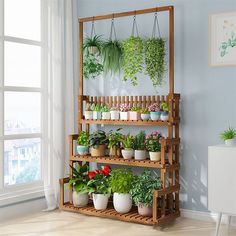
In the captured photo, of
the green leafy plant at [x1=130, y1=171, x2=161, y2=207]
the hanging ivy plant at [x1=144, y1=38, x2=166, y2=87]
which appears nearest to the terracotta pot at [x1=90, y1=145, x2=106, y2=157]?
the green leafy plant at [x1=130, y1=171, x2=161, y2=207]

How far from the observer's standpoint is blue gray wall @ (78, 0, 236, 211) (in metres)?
4.43

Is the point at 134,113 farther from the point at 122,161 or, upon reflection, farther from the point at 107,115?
the point at 122,161

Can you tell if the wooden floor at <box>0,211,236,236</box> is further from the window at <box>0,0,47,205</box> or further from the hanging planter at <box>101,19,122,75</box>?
the hanging planter at <box>101,19,122,75</box>

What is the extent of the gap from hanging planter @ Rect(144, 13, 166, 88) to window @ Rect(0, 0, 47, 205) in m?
1.22

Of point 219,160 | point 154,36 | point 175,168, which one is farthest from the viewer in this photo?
point 154,36

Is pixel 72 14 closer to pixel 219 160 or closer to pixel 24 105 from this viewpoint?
pixel 24 105

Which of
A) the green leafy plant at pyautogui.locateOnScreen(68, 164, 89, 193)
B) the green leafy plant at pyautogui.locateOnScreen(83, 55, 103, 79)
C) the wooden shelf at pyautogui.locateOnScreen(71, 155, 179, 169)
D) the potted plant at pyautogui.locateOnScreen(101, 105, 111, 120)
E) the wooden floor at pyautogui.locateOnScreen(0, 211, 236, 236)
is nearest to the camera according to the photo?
the wooden floor at pyautogui.locateOnScreen(0, 211, 236, 236)

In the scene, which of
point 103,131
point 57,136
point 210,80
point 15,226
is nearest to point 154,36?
point 210,80

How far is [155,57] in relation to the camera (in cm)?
454

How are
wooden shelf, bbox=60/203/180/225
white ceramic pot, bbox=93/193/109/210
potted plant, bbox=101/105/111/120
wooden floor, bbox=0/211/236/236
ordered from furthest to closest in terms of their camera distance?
potted plant, bbox=101/105/111/120 < white ceramic pot, bbox=93/193/109/210 < wooden shelf, bbox=60/203/180/225 < wooden floor, bbox=0/211/236/236

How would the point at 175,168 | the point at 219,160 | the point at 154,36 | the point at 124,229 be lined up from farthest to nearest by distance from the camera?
1. the point at 154,36
2. the point at 175,168
3. the point at 124,229
4. the point at 219,160

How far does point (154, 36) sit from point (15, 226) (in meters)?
2.36

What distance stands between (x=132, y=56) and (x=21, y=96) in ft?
4.11

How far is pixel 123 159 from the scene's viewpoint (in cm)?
461
